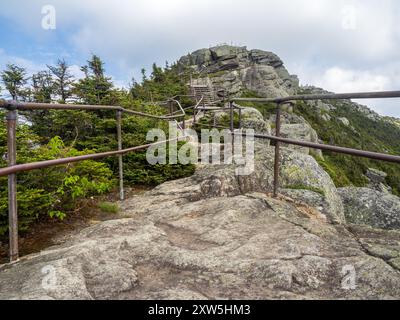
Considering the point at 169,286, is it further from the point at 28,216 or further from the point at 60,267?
the point at 28,216

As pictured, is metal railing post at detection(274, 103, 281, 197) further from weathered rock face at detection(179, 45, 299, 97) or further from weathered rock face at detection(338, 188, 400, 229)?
weathered rock face at detection(179, 45, 299, 97)

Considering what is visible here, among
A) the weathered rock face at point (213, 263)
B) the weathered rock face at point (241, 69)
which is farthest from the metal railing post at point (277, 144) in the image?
the weathered rock face at point (241, 69)

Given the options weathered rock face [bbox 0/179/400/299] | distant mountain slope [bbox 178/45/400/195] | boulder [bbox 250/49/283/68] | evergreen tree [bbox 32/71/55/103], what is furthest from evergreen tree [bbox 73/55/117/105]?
boulder [bbox 250/49/283/68]

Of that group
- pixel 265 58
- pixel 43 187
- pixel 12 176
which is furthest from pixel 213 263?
pixel 265 58

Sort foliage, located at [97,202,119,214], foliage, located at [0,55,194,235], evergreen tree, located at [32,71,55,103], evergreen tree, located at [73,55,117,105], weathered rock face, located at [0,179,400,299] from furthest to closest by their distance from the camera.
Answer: evergreen tree, located at [32,71,55,103]
evergreen tree, located at [73,55,117,105]
foliage, located at [97,202,119,214]
foliage, located at [0,55,194,235]
weathered rock face, located at [0,179,400,299]

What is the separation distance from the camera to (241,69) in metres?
61.1

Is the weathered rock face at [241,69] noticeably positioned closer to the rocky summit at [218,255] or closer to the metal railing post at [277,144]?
the metal railing post at [277,144]

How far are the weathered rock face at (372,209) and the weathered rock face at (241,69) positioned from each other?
132ft

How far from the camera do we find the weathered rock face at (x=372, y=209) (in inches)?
232

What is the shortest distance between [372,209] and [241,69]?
2275 inches

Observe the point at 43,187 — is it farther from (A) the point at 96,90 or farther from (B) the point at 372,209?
(A) the point at 96,90

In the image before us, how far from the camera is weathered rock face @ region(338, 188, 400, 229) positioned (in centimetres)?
590

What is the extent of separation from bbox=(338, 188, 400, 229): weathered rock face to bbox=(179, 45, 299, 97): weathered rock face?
40.4m

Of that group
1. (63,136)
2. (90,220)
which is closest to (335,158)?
(63,136)
